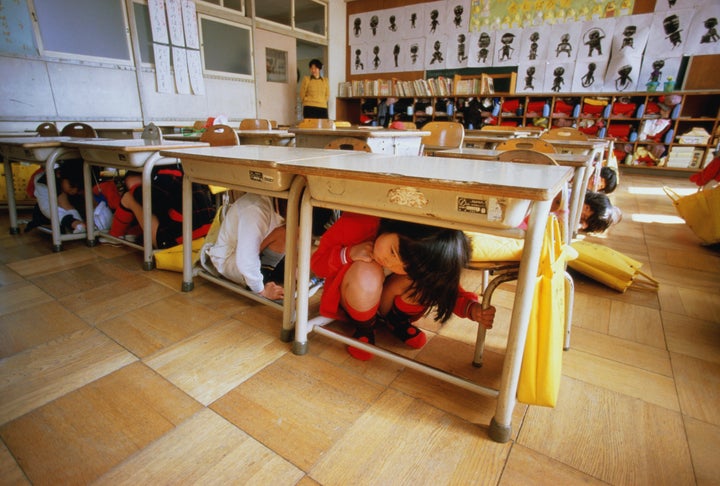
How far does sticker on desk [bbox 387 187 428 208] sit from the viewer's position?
0.88 m

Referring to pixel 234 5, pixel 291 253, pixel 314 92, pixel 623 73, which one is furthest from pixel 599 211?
pixel 234 5

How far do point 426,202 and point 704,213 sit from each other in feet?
9.24

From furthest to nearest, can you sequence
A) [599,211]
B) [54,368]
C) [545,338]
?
1. [599,211]
2. [54,368]
3. [545,338]

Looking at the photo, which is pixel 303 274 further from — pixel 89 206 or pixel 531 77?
pixel 531 77

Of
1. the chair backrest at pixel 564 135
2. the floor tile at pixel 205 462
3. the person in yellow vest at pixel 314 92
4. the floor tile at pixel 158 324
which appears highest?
the person in yellow vest at pixel 314 92

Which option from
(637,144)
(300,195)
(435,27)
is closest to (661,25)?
(637,144)

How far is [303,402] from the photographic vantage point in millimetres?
1053

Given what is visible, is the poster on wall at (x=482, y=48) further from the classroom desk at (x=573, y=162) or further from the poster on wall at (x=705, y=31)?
the classroom desk at (x=573, y=162)

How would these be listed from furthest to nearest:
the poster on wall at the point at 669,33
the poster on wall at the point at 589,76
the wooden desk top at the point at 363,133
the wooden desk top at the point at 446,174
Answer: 1. the poster on wall at the point at 589,76
2. the poster on wall at the point at 669,33
3. the wooden desk top at the point at 363,133
4. the wooden desk top at the point at 446,174

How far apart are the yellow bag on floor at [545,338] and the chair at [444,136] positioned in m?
2.10

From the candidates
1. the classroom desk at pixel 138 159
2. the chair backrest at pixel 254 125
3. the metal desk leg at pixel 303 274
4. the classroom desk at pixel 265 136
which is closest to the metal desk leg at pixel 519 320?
the metal desk leg at pixel 303 274

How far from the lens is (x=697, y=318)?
1.61 m

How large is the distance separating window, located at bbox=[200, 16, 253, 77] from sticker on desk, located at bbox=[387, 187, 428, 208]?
578 centimetres

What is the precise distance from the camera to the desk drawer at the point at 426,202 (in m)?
0.79
